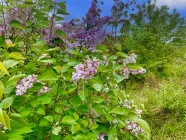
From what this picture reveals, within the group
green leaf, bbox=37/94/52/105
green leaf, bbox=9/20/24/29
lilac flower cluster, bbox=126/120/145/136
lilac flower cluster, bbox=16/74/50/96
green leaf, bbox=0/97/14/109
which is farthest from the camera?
lilac flower cluster, bbox=126/120/145/136

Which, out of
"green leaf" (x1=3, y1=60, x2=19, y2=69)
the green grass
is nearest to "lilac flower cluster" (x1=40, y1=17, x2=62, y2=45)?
"green leaf" (x1=3, y1=60, x2=19, y2=69)

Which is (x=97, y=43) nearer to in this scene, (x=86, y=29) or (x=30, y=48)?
(x=86, y=29)

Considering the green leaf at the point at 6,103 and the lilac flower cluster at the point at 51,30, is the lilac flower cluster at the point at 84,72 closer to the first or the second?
the green leaf at the point at 6,103

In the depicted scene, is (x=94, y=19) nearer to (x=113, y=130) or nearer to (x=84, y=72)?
(x=84, y=72)

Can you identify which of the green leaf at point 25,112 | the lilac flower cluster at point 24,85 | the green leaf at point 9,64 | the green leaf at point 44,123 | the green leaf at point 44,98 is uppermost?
the green leaf at point 9,64

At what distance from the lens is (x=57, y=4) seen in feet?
5.99

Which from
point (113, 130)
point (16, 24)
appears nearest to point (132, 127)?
point (113, 130)

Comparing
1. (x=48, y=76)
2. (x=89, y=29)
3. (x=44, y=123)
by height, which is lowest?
(x=44, y=123)

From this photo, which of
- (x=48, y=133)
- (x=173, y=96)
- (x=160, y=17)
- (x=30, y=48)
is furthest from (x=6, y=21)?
(x=160, y=17)

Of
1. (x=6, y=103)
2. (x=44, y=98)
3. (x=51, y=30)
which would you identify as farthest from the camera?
(x=51, y=30)

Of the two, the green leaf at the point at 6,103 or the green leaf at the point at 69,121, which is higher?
the green leaf at the point at 6,103

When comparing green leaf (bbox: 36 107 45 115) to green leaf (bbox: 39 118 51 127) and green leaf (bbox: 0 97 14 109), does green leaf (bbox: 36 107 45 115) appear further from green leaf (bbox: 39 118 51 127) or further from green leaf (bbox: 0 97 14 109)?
green leaf (bbox: 0 97 14 109)

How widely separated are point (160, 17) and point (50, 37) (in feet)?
25.8

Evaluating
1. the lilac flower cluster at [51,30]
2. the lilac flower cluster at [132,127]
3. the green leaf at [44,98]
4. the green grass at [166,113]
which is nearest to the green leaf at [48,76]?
the green leaf at [44,98]
